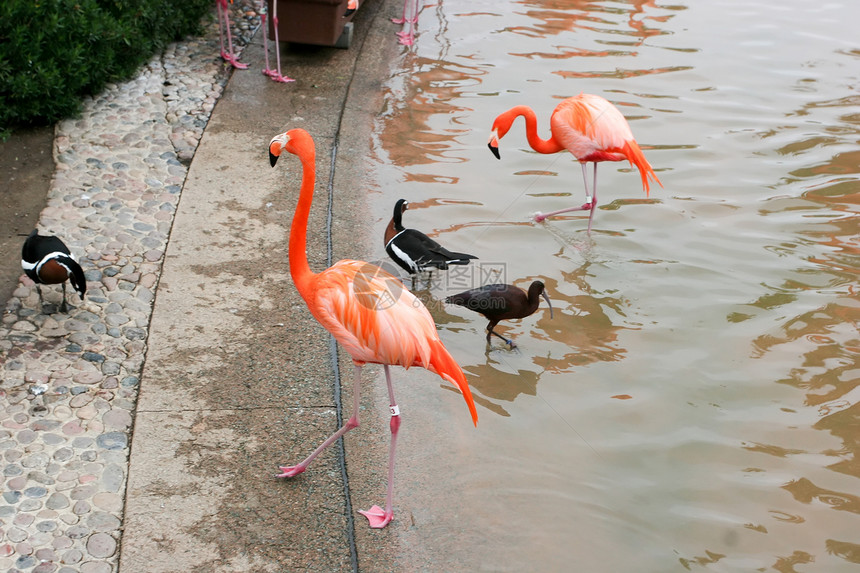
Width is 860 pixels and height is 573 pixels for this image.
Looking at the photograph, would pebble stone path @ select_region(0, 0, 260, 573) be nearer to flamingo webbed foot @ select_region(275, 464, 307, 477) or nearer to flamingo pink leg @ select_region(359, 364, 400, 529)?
flamingo webbed foot @ select_region(275, 464, 307, 477)

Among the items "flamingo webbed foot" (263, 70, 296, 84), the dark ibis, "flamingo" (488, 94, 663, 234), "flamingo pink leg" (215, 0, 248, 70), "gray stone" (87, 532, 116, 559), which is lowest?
"gray stone" (87, 532, 116, 559)

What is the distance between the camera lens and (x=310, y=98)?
797 cm

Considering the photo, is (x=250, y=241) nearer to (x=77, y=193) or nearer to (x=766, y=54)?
(x=77, y=193)

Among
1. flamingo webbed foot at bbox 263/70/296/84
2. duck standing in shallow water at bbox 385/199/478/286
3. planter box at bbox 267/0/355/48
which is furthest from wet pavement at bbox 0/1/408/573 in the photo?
planter box at bbox 267/0/355/48

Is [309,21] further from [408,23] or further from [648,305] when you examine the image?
[648,305]

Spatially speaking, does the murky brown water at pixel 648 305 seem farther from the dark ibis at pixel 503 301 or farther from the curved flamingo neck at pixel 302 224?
the curved flamingo neck at pixel 302 224

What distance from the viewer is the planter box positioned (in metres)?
8.24

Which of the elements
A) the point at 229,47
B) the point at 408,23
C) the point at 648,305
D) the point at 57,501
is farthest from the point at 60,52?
the point at 648,305

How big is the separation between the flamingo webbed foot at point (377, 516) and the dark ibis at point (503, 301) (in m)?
1.69

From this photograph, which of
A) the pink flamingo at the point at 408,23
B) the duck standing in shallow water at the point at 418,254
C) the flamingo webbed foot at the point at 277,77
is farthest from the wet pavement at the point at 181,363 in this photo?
the pink flamingo at the point at 408,23

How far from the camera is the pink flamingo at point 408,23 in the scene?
31.9 feet

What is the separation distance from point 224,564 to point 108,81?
18.2 feet

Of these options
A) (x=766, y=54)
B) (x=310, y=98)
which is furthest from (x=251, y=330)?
(x=766, y=54)

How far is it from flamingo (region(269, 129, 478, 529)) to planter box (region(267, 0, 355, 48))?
4.86 meters
